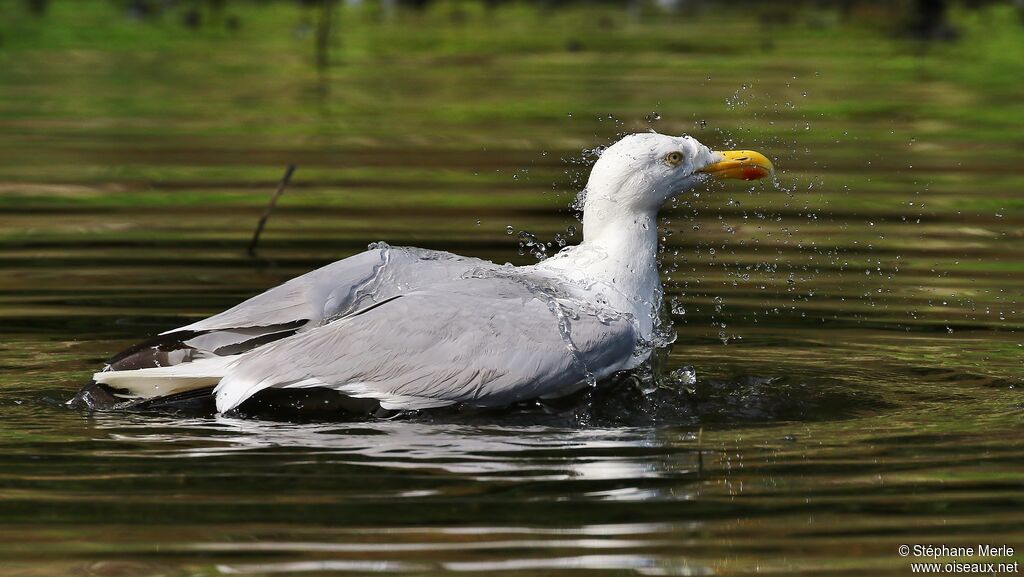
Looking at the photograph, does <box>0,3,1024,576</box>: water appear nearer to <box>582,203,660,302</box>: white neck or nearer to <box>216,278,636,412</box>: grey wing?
<box>216,278,636,412</box>: grey wing

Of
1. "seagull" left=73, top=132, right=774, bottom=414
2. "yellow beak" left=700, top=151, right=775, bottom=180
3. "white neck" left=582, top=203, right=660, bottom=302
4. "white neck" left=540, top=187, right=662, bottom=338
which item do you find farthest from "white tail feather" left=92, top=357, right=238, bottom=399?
"yellow beak" left=700, top=151, right=775, bottom=180

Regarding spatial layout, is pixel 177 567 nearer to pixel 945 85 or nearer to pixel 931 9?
pixel 945 85

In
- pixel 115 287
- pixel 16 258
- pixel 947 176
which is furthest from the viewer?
pixel 947 176

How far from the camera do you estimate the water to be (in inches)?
201

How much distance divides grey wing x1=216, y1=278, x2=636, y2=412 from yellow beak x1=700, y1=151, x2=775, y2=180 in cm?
139

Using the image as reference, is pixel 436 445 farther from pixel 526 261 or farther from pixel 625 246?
pixel 526 261

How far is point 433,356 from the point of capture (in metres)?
6.50

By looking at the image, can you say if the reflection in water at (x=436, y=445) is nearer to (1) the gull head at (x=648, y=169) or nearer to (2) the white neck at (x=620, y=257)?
(2) the white neck at (x=620, y=257)

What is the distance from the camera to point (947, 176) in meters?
12.7

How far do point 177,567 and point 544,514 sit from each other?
116 centimetres

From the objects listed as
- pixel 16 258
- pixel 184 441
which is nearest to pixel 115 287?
pixel 16 258

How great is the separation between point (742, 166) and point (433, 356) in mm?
1982

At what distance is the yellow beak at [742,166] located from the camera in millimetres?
7656

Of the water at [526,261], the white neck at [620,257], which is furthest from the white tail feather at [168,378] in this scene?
the white neck at [620,257]
